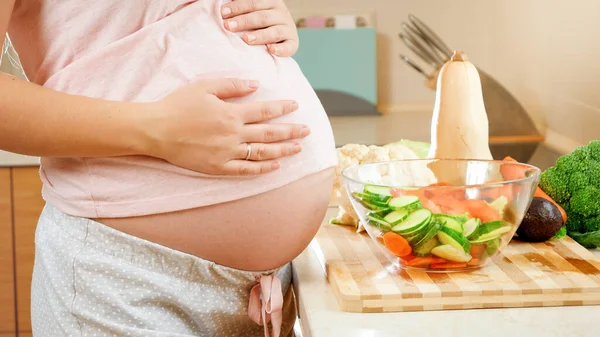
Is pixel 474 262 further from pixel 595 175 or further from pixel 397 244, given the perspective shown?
pixel 595 175

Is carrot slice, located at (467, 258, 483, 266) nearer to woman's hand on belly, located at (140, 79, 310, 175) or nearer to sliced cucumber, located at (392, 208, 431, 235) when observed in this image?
sliced cucumber, located at (392, 208, 431, 235)

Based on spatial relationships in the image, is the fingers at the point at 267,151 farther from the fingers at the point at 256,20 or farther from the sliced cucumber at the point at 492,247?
the sliced cucumber at the point at 492,247

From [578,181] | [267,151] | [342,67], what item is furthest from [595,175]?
[342,67]

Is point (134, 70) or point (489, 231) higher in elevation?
point (134, 70)

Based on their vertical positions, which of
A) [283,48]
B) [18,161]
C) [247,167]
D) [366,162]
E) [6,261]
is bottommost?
[6,261]

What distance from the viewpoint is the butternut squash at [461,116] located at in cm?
131

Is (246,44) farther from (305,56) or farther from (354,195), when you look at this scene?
(305,56)

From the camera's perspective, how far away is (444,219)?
973 millimetres

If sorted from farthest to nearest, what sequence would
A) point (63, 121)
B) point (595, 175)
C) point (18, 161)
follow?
point (18, 161) → point (595, 175) → point (63, 121)

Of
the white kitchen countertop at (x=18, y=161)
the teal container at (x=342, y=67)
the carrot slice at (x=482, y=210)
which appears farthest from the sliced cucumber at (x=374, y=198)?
the teal container at (x=342, y=67)

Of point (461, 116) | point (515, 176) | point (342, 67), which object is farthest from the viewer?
point (342, 67)

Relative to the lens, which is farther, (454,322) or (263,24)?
(263,24)

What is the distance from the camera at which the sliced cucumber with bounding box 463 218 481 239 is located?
0.99m

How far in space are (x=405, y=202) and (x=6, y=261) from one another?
1564mm
